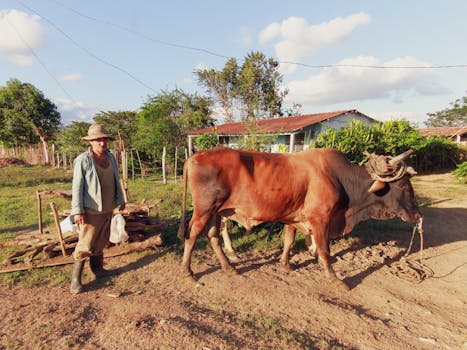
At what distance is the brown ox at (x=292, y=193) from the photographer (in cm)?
389

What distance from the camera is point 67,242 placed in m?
4.46

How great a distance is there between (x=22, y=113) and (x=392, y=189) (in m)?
33.4

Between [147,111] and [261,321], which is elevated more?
[147,111]

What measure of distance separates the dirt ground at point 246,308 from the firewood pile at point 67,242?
210mm

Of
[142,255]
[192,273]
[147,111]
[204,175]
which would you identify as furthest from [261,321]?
[147,111]

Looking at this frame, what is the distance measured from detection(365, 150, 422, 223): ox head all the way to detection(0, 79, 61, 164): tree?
99.5 feet

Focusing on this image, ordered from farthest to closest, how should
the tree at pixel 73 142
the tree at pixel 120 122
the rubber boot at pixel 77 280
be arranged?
the tree at pixel 120 122 < the tree at pixel 73 142 < the rubber boot at pixel 77 280

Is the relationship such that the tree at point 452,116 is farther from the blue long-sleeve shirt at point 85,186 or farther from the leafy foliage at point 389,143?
the blue long-sleeve shirt at point 85,186

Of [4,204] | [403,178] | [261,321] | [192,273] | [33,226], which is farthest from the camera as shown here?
[4,204]

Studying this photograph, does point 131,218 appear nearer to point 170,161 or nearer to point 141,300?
point 141,300

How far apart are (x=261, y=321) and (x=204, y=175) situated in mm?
1848

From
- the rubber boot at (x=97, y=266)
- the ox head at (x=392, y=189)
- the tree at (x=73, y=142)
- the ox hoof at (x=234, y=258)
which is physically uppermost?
the tree at (x=73, y=142)

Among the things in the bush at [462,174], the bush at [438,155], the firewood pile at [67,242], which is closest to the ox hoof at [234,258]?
the firewood pile at [67,242]

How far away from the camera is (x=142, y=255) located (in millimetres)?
4680
